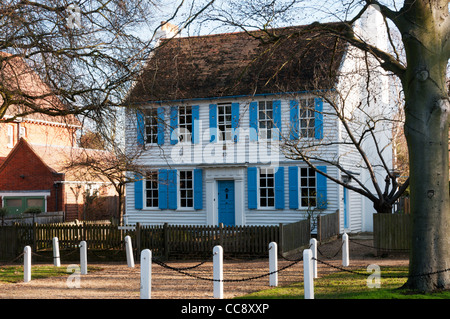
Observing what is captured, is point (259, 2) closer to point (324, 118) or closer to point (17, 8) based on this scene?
point (17, 8)

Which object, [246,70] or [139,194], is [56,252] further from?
[139,194]

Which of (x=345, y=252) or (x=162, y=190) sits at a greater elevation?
(x=162, y=190)

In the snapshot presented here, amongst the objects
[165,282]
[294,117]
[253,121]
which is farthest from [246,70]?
[165,282]

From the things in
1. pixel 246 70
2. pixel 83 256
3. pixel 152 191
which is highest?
pixel 246 70

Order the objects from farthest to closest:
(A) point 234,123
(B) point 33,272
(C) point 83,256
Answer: (A) point 234,123 → (B) point 33,272 → (C) point 83,256

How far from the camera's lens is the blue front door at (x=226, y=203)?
2638cm

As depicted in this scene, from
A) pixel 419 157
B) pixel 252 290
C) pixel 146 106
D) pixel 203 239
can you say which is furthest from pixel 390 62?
pixel 203 239

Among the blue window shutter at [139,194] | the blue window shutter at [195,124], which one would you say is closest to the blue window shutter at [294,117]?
the blue window shutter at [195,124]

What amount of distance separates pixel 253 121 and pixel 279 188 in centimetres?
308

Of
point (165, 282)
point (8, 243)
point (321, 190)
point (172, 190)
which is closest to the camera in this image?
point (165, 282)

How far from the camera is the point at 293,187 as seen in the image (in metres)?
25.0

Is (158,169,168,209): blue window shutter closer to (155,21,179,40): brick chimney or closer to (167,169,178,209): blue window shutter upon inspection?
(167,169,178,209): blue window shutter

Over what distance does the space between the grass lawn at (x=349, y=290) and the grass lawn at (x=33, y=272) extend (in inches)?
274

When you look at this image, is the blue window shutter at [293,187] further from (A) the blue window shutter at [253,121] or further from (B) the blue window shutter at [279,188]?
(A) the blue window shutter at [253,121]
